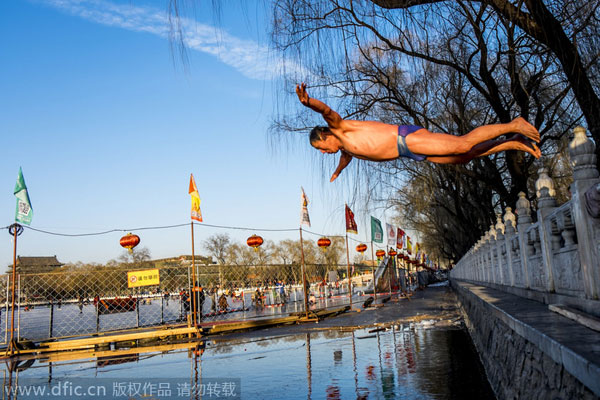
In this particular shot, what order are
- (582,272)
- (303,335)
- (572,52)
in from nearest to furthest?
(582,272) < (572,52) < (303,335)

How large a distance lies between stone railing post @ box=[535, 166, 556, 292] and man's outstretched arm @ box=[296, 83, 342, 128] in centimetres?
348

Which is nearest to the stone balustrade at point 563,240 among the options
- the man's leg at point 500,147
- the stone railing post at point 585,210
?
the stone railing post at point 585,210

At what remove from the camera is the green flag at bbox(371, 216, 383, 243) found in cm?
2300

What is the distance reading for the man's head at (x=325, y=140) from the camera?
4176mm

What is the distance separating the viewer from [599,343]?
9.37ft

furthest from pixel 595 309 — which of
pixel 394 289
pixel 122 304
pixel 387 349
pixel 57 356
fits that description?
pixel 394 289

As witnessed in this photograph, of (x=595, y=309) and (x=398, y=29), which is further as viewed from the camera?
(x=398, y=29)

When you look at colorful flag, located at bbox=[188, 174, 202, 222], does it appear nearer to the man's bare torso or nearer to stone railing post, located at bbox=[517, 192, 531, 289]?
stone railing post, located at bbox=[517, 192, 531, 289]

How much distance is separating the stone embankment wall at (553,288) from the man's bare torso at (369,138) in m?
1.70

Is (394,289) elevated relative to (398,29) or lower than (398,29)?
lower

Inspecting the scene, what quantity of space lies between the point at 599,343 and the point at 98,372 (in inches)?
315

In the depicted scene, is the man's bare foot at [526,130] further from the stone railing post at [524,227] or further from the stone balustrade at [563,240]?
the stone railing post at [524,227]

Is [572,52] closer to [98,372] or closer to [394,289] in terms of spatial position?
[98,372]

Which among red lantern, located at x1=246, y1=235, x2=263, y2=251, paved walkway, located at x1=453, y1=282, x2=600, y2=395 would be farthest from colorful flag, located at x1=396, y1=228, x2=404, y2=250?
paved walkway, located at x1=453, y1=282, x2=600, y2=395
